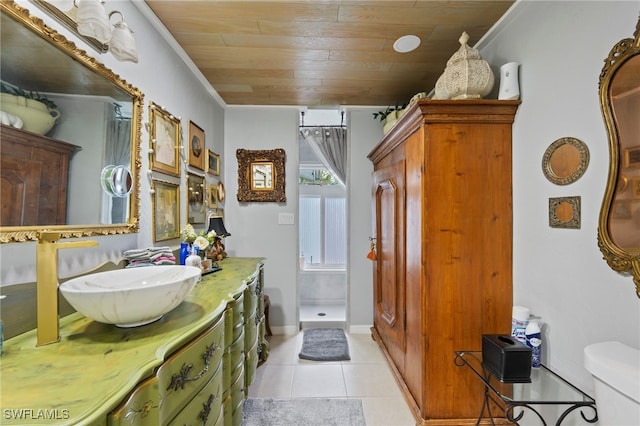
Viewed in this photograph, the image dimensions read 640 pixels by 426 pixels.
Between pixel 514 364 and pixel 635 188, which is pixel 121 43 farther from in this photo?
pixel 514 364

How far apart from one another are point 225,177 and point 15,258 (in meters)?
2.19

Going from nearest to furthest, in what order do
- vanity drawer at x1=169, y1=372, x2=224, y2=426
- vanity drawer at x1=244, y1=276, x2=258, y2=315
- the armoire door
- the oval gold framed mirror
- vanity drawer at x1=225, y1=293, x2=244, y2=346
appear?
vanity drawer at x1=169, y1=372, x2=224, y2=426 → the oval gold framed mirror → vanity drawer at x1=225, y1=293, x2=244, y2=346 → vanity drawer at x1=244, y1=276, x2=258, y2=315 → the armoire door

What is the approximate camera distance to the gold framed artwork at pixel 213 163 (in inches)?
98.7

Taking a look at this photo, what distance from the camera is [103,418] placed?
0.54m

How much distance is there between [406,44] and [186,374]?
2174 millimetres

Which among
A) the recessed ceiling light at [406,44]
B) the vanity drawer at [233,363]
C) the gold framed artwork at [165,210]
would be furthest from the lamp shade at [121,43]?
the recessed ceiling light at [406,44]

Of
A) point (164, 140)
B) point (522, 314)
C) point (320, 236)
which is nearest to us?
point (522, 314)

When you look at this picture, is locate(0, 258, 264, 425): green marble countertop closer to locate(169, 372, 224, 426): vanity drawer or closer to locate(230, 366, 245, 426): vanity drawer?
locate(169, 372, 224, 426): vanity drawer

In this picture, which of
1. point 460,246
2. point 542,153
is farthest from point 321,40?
point 460,246

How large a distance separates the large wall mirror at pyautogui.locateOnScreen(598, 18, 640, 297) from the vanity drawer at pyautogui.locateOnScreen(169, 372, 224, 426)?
5.02ft

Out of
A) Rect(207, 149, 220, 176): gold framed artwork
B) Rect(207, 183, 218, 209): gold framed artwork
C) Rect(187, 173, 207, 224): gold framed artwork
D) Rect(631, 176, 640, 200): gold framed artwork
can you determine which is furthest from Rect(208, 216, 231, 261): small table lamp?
Rect(631, 176, 640, 200): gold framed artwork

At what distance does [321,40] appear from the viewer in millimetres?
1803

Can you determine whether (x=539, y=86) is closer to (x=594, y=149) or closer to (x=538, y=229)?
(x=594, y=149)

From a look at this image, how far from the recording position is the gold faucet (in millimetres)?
765
